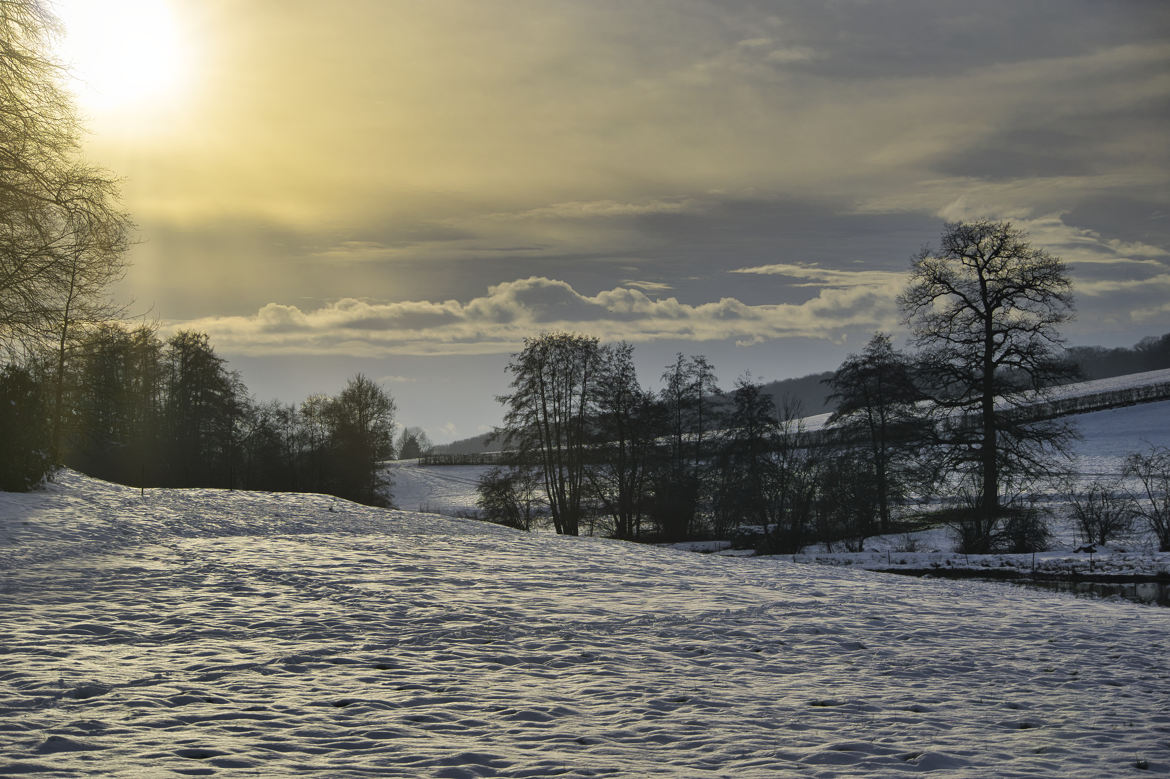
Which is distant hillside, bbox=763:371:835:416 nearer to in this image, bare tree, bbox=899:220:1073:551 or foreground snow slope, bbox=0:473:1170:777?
bare tree, bbox=899:220:1073:551

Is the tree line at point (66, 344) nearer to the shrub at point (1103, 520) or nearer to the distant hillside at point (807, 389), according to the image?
the shrub at point (1103, 520)

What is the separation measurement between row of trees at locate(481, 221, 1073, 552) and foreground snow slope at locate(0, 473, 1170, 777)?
2056cm

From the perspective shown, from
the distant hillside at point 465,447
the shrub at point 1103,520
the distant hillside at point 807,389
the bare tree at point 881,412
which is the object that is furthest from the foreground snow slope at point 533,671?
the distant hillside at point 807,389

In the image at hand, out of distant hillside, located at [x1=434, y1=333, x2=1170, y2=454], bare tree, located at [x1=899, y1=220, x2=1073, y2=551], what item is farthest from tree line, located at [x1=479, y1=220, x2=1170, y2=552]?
distant hillside, located at [x1=434, y1=333, x2=1170, y2=454]

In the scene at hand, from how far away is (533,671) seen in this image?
32.0ft

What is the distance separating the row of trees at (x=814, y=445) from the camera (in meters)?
36.7

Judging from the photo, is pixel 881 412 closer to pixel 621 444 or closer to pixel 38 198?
pixel 621 444

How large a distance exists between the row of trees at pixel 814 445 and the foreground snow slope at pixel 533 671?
20559 millimetres

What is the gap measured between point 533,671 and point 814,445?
38.5m

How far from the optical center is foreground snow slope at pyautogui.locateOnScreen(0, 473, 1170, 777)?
679cm

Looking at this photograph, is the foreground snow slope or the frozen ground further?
the frozen ground

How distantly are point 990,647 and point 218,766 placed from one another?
33.7ft

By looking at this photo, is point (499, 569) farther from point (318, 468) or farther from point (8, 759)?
point (318, 468)

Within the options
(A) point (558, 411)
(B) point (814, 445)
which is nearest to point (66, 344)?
(A) point (558, 411)
